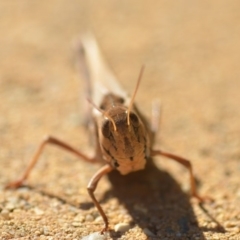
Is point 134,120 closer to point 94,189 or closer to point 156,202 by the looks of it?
point 94,189

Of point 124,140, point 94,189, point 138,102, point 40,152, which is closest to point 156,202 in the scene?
point 94,189

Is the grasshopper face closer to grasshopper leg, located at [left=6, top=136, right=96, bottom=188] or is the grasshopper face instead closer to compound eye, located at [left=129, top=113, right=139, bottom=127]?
compound eye, located at [left=129, top=113, right=139, bottom=127]

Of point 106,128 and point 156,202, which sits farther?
point 156,202

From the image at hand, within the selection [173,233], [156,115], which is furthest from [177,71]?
[173,233]

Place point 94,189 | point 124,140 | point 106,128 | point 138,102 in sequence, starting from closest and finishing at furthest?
point 124,140, point 106,128, point 94,189, point 138,102

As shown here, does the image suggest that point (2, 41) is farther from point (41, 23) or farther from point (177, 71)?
point (177, 71)

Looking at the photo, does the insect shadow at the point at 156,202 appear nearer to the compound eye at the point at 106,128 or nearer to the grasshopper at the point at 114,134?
the grasshopper at the point at 114,134

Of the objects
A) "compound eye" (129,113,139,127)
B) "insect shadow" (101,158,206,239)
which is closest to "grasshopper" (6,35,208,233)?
"compound eye" (129,113,139,127)
